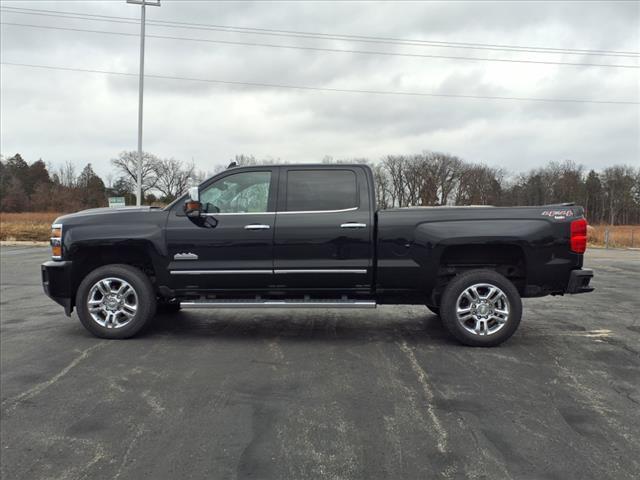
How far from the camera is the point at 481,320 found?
17.5 ft

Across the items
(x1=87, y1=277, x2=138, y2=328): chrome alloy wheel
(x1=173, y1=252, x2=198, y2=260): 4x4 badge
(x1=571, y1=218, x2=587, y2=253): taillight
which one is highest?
(x1=571, y1=218, x2=587, y2=253): taillight

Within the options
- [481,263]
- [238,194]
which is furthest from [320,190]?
[481,263]

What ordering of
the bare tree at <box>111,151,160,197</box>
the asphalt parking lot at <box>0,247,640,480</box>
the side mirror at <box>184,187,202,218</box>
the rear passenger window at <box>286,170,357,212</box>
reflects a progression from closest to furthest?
the asphalt parking lot at <box>0,247,640,480</box>
the side mirror at <box>184,187,202,218</box>
the rear passenger window at <box>286,170,357,212</box>
the bare tree at <box>111,151,160,197</box>

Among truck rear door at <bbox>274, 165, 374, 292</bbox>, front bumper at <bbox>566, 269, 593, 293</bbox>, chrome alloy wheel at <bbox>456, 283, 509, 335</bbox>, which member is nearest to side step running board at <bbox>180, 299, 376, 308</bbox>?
truck rear door at <bbox>274, 165, 374, 292</bbox>

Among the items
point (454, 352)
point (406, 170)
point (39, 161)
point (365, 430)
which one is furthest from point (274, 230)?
point (39, 161)

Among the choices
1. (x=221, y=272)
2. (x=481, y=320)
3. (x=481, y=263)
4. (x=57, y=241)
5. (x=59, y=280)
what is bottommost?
(x=481, y=320)

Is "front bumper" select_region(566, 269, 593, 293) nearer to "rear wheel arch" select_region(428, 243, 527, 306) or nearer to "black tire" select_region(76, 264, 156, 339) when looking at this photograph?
"rear wheel arch" select_region(428, 243, 527, 306)

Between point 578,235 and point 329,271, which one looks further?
point 329,271

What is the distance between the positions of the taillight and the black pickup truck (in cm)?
1

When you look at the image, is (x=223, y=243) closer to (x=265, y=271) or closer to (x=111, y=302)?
(x=265, y=271)

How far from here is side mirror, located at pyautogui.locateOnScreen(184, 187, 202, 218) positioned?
541cm

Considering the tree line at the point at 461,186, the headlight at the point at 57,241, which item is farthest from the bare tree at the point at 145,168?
the headlight at the point at 57,241

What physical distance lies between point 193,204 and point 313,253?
1440 millimetres

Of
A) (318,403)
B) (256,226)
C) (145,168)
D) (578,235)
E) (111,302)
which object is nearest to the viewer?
(318,403)
